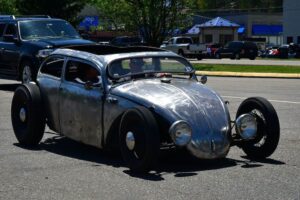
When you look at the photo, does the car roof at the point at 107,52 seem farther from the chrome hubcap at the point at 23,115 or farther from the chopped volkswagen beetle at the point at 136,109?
the chrome hubcap at the point at 23,115

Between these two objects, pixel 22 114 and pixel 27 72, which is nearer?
pixel 22 114

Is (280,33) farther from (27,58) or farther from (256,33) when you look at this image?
(27,58)

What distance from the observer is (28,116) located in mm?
9016

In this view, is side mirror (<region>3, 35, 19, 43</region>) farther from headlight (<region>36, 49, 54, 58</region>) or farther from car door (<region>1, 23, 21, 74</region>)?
headlight (<region>36, 49, 54, 58</region>)

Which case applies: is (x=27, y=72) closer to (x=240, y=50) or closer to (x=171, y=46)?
(x=171, y=46)

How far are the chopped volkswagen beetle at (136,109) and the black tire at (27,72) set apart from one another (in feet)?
23.5

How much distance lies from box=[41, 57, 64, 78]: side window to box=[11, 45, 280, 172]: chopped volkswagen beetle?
0.02 metres

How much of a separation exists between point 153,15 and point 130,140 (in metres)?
26.5

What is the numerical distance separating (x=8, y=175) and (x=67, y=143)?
2219mm

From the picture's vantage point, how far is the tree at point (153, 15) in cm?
3356

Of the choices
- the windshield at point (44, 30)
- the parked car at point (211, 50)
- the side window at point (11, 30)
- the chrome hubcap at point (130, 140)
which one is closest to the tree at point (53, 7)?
the side window at point (11, 30)

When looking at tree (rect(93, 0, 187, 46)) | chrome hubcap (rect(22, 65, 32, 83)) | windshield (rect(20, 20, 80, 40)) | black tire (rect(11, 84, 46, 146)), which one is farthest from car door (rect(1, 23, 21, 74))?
tree (rect(93, 0, 187, 46))

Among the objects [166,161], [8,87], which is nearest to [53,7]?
[8,87]

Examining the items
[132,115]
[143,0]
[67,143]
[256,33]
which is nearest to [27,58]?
[67,143]
